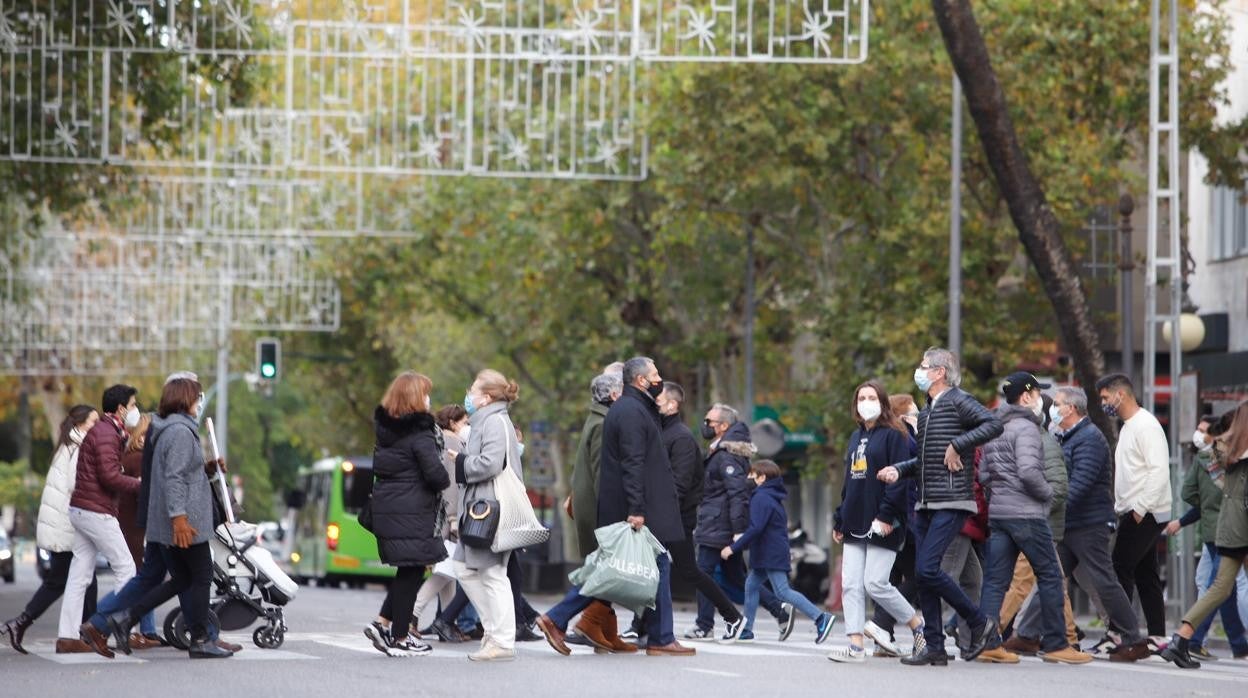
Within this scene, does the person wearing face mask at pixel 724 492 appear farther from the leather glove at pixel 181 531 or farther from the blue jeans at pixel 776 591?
the leather glove at pixel 181 531

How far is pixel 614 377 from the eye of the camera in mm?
16109

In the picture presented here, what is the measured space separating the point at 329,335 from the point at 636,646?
47027 millimetres

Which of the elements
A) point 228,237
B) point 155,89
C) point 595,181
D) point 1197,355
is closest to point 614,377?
point 155,89

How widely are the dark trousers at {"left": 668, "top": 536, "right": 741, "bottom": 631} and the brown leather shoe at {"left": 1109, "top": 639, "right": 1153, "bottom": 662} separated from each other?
2801 millimetres

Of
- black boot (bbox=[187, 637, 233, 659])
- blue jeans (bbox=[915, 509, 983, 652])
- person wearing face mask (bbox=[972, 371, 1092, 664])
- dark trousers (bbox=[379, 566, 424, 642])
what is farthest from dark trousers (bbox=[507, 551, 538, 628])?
person wearing face mask (bbox=[972, 371, 1092, 664])

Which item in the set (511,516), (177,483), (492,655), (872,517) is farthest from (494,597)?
(872,517)

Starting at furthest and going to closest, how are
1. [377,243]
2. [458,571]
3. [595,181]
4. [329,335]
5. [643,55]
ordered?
[329,335] → [377,243] → [595,181] → [643,55] → [458,571]

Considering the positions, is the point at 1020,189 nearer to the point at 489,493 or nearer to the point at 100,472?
the point at 489,493

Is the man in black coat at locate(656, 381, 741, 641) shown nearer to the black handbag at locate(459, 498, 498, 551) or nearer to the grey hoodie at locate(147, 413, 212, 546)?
the black handbag at locate(459, 498, 498, 551)

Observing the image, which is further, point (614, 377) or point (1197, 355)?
point (1197, 355)

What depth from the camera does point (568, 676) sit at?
13695mm

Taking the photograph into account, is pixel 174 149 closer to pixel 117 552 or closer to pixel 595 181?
pixel 595 181

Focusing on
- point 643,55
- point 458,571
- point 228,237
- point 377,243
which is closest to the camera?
point 458,571

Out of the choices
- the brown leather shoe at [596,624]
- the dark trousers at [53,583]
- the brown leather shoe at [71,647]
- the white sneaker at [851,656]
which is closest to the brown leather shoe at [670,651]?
the brown leather shoe at [596,624]
